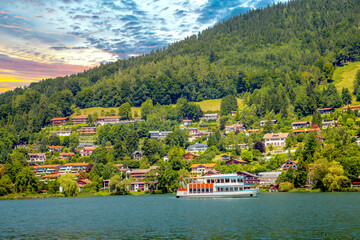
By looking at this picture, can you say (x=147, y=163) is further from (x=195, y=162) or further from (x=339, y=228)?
(x=339, y=228)

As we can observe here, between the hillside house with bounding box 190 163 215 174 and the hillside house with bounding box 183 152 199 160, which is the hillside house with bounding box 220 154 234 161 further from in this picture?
the hillside house with bounding box 183 152 199 160

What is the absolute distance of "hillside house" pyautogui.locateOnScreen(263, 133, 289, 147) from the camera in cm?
16312

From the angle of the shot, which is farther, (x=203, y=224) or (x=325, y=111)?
(x=325, y=111)

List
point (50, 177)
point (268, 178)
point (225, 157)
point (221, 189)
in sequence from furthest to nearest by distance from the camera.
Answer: point (50, 177), point (225, 157), point (268, 178), point (221, 189)

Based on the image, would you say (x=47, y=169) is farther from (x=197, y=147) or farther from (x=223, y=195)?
(x=223, y=195)

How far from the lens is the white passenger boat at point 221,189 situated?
321 feet

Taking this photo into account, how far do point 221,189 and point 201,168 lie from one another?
46633 mm

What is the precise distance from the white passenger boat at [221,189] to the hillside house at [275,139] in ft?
217

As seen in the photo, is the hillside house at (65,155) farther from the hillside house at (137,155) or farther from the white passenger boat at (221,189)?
the white passenger boat at (221,189)

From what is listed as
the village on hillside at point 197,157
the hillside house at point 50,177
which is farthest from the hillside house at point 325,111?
the hillside house at point 50,177

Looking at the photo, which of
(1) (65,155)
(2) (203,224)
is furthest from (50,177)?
(2) (203,224)

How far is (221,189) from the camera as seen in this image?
101 metres

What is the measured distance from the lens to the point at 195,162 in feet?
519

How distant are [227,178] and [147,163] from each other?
7028cm
